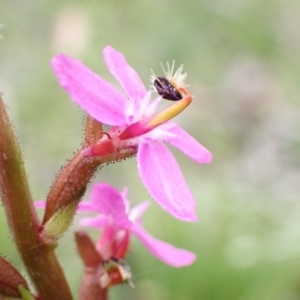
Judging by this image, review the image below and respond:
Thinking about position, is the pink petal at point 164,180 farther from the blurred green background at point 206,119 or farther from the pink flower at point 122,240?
the blurred green background at point 206,119

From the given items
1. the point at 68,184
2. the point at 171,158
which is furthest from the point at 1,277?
the point at 171,158

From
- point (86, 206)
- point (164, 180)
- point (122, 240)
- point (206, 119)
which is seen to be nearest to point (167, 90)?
point (164, 180)

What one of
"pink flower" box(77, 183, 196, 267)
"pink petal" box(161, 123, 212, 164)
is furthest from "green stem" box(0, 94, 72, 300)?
"pink petal" box(161, 123, 212, 164)

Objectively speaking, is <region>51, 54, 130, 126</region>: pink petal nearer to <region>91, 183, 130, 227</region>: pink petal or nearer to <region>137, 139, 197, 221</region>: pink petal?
<region>137, 139, 197, 221</region>: pink petal

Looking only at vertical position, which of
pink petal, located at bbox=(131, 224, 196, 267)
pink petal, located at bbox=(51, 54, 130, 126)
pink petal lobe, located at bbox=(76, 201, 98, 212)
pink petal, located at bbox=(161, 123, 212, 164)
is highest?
pink petal, located at bbox=(51, 54, 130, 126)

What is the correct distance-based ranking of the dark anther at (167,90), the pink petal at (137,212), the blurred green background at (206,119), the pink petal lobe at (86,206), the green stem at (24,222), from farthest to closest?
1. the blurred green background at (206,119)
2. the pink petal at (137,212)
3. the pink petal lobe at (86,206)
4. the dark anther at (167,90)
5. the green stem at (24,222)

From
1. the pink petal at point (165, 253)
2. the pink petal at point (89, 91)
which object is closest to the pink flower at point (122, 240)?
the pink petal at point (165, 253)

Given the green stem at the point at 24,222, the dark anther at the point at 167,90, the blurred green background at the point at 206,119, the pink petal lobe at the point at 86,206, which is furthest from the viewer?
the blurred green background at the point at 206,119
